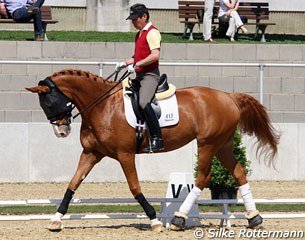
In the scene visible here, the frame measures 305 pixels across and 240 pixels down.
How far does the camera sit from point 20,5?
23688 millimetres

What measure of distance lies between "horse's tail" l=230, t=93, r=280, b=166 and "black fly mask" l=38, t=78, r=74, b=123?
2.10 meters

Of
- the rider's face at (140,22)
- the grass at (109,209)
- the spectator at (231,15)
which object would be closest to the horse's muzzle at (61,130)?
the rider's face at (140,22)

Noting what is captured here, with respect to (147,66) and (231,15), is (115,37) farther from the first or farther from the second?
(147,66)

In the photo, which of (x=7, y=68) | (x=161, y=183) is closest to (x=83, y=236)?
(x=161, y=183)

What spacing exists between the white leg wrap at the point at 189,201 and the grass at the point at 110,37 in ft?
37.7

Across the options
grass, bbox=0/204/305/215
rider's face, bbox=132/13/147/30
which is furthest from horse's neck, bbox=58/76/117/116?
grass, bbox=0/204/305/215

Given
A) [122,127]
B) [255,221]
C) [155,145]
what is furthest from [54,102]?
[255,221]

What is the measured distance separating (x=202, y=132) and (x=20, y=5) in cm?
1135

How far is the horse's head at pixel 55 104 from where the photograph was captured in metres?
12.8

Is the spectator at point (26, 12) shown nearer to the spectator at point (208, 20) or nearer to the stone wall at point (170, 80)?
the stone wall at point (170, 80)

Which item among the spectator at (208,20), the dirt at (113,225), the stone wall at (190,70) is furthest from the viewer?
the spectator at (208,20)

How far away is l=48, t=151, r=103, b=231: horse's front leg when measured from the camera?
42.2 ft

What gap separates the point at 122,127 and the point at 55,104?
820mm

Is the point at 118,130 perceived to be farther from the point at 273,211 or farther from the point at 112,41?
the point at 112,41
